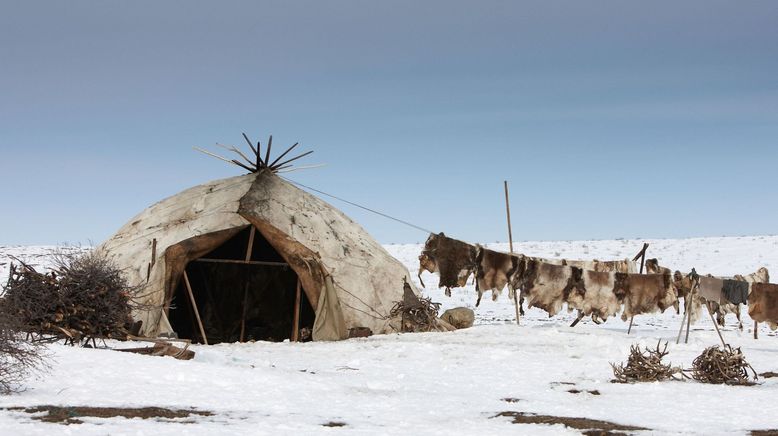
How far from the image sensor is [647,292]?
17156 millimetres

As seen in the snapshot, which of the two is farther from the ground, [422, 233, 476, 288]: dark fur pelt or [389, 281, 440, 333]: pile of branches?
[422, 233, 476, 288]: dark fur pelt

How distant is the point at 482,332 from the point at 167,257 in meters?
6.23

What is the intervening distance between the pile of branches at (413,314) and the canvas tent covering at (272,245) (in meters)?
0.17

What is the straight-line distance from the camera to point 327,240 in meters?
17.5

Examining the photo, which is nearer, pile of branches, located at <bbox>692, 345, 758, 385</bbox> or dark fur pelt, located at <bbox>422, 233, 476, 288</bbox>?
pile of branches, located at <bbox>692, 345, 758, 385</bbox>

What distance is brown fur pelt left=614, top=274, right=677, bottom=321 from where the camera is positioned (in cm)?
1709

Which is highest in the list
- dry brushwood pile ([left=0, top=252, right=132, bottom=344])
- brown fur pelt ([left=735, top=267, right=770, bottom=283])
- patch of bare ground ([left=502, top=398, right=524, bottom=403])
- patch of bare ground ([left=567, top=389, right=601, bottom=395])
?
brown fur pelt ([left=735, top=267, right=770, bottom=283])

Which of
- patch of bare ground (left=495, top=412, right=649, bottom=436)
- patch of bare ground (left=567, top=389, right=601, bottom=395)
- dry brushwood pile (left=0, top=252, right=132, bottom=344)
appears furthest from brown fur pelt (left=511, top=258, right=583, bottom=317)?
patch of bare ground (left=495, top=412, right=649, bottom=436)

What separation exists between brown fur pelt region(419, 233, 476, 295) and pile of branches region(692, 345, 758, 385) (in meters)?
5.73

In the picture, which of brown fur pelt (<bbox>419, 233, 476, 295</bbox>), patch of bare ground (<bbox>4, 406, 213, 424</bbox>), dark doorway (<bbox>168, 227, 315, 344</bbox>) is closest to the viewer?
patch of bare ground (<bbox>4, 406, 213, 424</bbox>)

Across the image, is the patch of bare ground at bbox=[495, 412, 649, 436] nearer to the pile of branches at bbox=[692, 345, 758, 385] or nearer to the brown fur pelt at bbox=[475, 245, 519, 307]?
the pile of branches at bbox=[692, 345, 758, 385]

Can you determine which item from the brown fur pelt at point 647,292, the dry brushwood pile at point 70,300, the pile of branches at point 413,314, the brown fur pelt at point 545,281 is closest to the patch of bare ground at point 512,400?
the dry brushwood pile at point 70,300

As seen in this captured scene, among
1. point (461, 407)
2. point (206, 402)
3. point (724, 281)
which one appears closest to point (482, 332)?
point (724, 281)

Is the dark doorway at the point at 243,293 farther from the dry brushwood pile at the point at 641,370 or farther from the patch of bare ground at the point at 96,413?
the patch of bare ground at the point at 96,413
